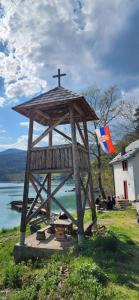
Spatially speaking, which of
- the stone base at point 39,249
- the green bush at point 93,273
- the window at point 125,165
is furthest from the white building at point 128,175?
the green bush at point 93,273

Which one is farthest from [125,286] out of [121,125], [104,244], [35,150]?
[121,125]

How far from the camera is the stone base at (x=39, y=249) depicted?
27.9ft

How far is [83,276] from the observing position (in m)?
5.69

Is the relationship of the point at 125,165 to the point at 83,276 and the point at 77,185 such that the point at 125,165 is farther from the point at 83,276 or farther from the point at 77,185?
the point at 83,276

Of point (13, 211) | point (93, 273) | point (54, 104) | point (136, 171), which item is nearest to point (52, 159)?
point (54, 104)

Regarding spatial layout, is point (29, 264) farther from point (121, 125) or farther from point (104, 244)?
point (121, 125)

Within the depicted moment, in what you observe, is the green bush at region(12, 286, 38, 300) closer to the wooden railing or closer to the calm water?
the wooden railing

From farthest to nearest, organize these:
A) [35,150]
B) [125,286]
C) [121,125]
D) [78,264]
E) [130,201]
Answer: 1. [121,125]
2. [130,201]
3. [35,150]
4. [78,264]
5. [125,286]

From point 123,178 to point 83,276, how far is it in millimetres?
25967

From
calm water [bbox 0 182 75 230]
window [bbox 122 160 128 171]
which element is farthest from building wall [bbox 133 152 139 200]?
calm water [bbox 0 182 75 230]

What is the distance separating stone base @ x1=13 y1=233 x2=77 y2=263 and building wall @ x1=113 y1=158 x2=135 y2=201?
1917 centimetres

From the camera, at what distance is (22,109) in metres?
10.5

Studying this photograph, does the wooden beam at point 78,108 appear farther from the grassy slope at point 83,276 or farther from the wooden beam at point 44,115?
the grassy slope at point 83,276

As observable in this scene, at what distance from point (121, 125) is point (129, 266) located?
3451cm
